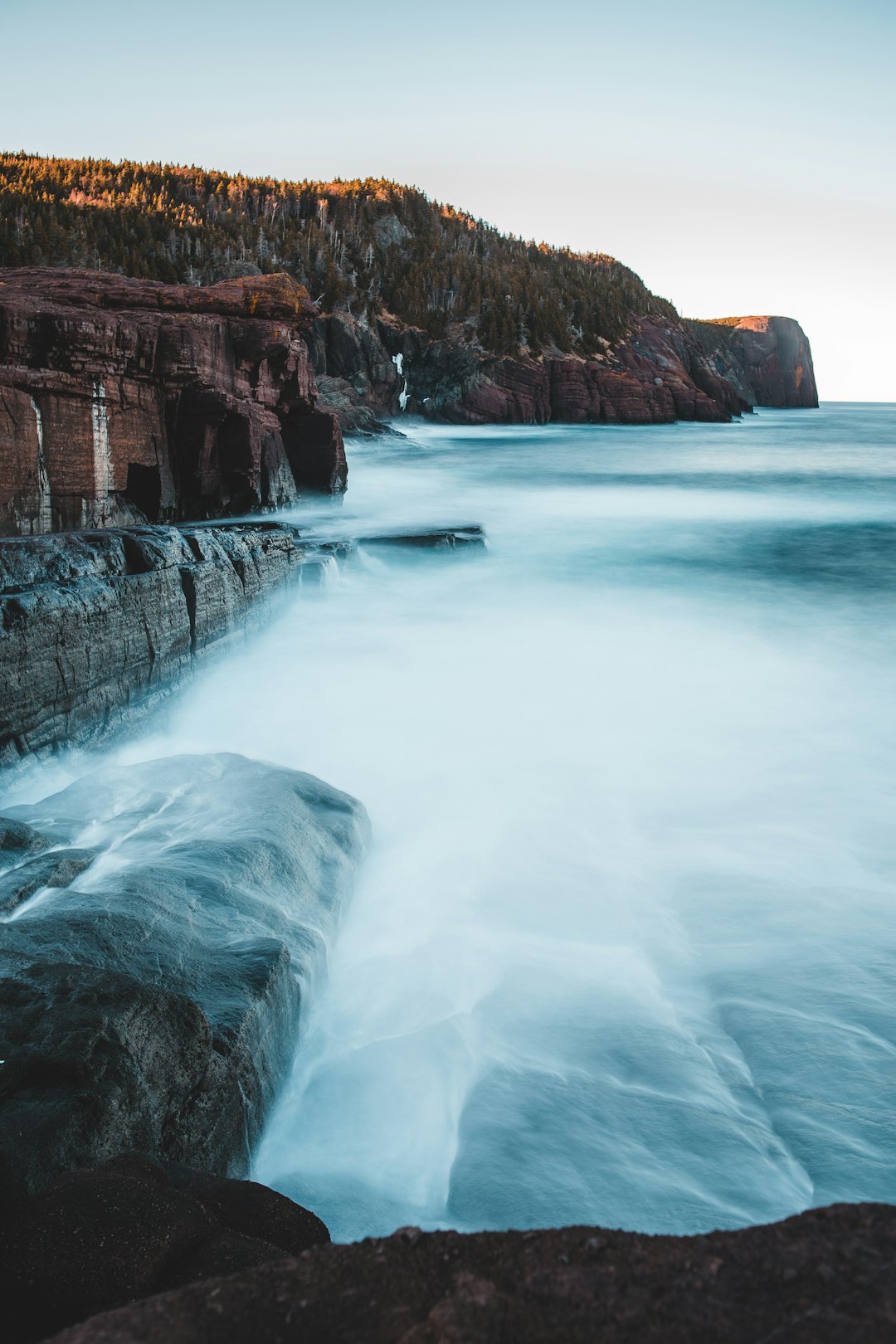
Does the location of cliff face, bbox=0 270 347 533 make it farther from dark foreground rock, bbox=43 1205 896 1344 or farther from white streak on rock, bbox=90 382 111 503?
dark foreground rock, bbox=43 1205 896 1344

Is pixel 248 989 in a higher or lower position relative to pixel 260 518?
lower

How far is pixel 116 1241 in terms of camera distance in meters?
1.54

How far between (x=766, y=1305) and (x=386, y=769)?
554cm

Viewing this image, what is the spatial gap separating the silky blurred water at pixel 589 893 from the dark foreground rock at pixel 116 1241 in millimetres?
1153

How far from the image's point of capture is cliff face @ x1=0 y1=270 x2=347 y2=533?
8.04m

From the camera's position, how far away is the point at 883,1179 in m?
2.85

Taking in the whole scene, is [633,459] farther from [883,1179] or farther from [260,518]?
[883,1179]

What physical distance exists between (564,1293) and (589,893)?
3787mm

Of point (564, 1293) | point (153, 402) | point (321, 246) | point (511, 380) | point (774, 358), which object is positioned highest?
point (774, 358)

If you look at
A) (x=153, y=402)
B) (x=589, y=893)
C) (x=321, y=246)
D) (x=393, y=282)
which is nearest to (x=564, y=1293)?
(x=589, y=893)

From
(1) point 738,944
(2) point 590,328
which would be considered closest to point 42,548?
(1) point 738,944

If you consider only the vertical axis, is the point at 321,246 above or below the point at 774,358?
below

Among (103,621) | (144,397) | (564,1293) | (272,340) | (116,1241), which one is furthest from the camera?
(272,340)

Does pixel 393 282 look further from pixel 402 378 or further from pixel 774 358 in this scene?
pixel 774 358
